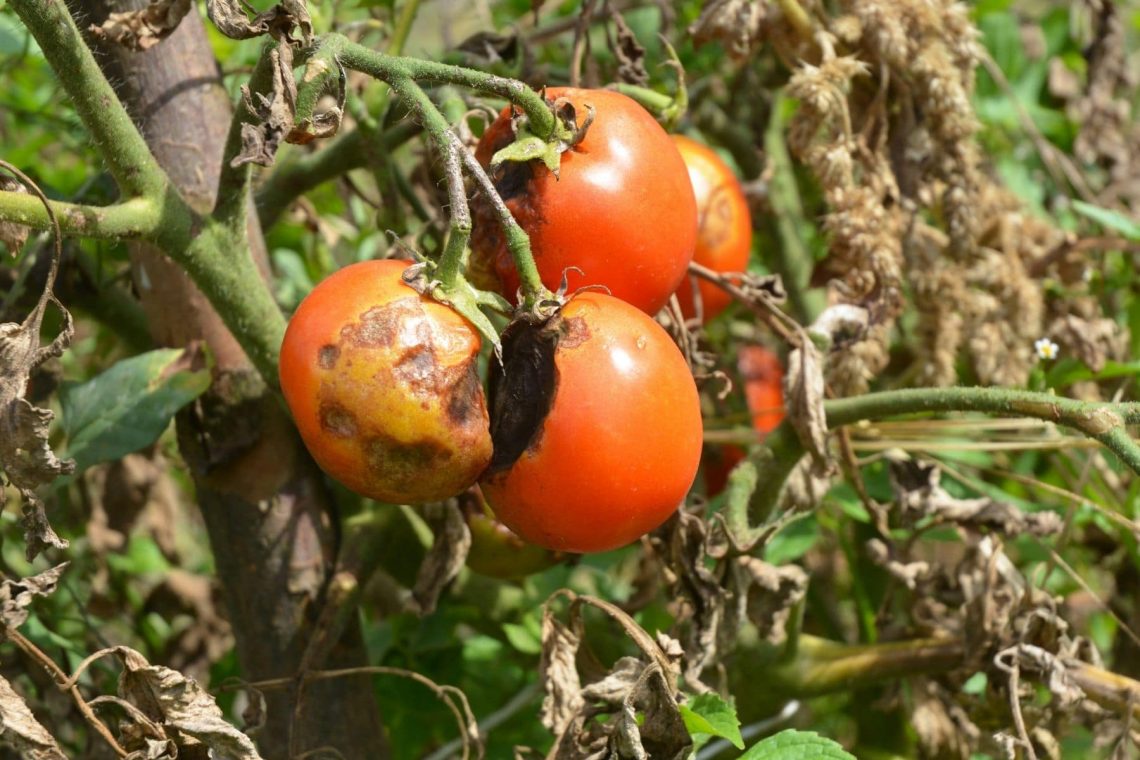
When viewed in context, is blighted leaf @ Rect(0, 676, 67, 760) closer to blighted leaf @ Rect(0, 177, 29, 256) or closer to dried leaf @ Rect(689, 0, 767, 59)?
blighted leaf @ Rect(0, 177, 29, 256)

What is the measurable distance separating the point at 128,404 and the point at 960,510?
2.61ft

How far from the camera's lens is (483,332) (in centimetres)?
81

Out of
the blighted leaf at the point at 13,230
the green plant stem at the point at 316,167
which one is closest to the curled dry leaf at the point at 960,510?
the green plant stem at the point at 316,167

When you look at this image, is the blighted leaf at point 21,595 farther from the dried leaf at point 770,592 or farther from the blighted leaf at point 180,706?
the dried leaf at point 770,592

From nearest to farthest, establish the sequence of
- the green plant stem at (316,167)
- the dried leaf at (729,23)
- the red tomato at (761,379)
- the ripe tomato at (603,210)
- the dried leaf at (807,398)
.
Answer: the ripe tomato at (603,210), the dried leaf at (807,398), the green plant stem at (316,167), the dried leaf at (729,23), the red tomato at (761,379)

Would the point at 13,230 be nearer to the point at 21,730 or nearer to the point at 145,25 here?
the point at 145,25

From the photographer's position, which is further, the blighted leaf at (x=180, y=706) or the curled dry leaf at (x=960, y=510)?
the curled dry leaf at (x=960, y=510)

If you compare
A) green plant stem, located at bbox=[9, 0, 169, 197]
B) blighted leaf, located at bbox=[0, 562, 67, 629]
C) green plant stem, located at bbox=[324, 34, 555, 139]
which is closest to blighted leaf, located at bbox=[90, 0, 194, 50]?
green plant stem, located at bbox=[9, 0, 169, 197]

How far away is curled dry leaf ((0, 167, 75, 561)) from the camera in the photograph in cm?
80

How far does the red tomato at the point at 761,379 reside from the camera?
1.58 metres

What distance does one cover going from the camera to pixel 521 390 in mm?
862

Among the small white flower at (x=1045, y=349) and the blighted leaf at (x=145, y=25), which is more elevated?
the blighted leaf at (x=145, y=25)

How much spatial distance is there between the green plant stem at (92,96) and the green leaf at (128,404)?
225 millimetres

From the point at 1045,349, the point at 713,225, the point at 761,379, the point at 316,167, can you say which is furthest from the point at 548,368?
the point at 761,379
